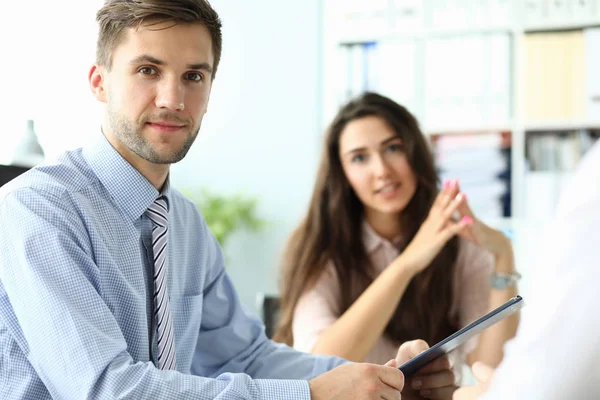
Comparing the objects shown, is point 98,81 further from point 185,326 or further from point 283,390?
point 283,390

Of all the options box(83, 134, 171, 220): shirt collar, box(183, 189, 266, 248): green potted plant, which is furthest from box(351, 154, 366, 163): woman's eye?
box(183, 189, 266, 248): green potted plant

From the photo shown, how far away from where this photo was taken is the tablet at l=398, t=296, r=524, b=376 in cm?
101

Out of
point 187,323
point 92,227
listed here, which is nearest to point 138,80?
point 92,227

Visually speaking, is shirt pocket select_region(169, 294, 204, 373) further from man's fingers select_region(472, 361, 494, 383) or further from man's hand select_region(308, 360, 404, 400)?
man's fingers select_region(472, 361, 494, 383)

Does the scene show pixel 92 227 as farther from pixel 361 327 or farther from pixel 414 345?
pixel 361 327

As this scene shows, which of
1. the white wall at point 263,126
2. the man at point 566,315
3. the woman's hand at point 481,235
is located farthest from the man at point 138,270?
the white wall at point 263,126

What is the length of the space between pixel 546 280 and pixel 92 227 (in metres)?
0.78

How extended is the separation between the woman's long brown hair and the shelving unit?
1623mm

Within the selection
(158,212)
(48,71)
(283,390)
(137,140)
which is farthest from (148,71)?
(48,71)

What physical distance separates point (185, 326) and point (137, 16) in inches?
22.4

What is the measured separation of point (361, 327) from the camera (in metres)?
1.89

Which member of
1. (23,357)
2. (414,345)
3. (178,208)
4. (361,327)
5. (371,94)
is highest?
(371,94)

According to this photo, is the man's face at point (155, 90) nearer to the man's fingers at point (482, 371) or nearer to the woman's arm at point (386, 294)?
the man's fingers at point (482, 371)

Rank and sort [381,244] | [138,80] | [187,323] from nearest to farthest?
[138,80]
[187,323]
[381,244]
